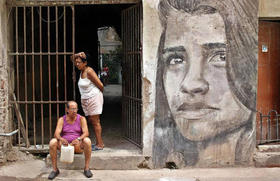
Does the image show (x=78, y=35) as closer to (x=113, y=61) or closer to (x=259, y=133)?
(x=259, y=133)

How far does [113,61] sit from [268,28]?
67.6ft

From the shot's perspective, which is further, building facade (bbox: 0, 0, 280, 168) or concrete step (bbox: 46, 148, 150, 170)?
concrete step (bbox: 46, 148, 150, 170)

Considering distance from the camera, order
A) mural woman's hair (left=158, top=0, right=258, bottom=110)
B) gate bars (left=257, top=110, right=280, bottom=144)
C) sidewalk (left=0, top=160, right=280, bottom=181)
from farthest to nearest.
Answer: gate bars (left=257, top=110, right=280, bottom=144)
mural woman's hair (left=158, top=0, right=258, bottom=110)
sidewalk (left=0, top=160, right=280, bottom=181)

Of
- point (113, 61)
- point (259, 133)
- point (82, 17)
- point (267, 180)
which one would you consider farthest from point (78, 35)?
point (113, 61)

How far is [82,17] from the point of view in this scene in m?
10.3

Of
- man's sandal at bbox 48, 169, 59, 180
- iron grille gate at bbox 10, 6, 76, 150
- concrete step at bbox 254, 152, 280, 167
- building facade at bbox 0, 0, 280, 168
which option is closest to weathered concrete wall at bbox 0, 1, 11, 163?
building facade at bbox 0, 0, 280, 168

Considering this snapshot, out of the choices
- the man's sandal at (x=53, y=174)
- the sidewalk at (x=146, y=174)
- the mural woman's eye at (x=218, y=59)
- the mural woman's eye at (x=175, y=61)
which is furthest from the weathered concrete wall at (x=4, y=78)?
the mural woman's eye at (x=218, y=59)

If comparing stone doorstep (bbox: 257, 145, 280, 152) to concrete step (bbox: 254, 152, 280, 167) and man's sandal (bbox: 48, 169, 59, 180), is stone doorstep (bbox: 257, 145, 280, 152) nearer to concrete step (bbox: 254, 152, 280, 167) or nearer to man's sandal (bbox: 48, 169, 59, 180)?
concrete step (bbox: 254, 152, 280, 167)

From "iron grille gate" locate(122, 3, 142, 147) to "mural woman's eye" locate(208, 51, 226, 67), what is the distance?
116 centimetres

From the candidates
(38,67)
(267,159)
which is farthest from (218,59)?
(38,67)

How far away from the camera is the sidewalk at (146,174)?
193 inches

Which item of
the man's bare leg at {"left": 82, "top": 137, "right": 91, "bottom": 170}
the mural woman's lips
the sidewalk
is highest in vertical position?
the mural woman's lips

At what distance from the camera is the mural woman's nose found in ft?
17.2

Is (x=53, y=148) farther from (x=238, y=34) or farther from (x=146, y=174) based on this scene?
(x=238, y=34)
